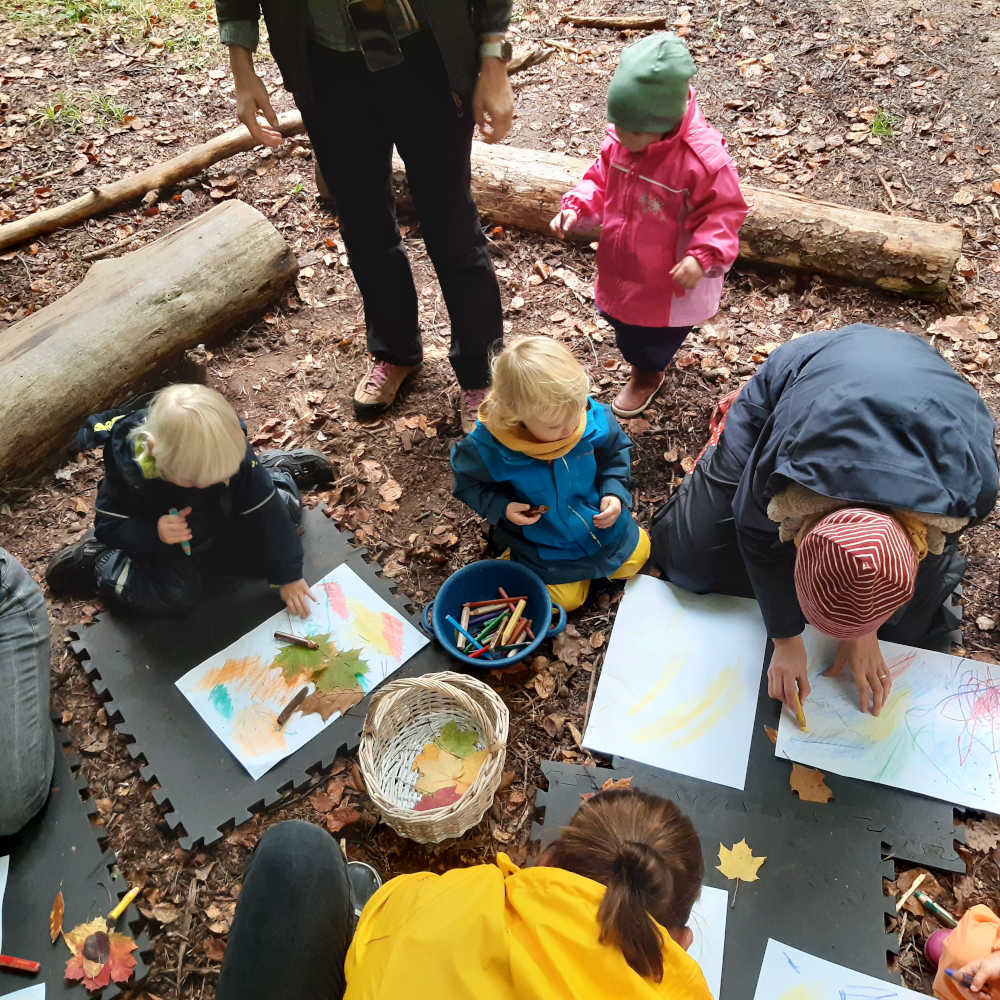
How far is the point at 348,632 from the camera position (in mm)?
2586

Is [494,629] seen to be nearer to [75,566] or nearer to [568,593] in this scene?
[568,593]

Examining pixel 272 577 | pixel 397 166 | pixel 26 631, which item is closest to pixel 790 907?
pixel 272 577

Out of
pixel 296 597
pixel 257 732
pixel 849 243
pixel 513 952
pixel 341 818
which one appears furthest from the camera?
pixel 849 243

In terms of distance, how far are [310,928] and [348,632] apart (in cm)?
107

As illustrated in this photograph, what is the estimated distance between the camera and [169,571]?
2.55 metres

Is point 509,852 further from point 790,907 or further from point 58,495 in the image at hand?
point 58,495

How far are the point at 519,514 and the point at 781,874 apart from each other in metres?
1.25

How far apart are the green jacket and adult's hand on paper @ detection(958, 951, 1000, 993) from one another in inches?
102

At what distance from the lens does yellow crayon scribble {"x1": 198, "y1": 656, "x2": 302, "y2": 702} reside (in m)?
2.46

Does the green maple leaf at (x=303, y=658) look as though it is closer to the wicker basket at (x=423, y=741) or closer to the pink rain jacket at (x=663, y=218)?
the wicker basket at (x=423, y=741)

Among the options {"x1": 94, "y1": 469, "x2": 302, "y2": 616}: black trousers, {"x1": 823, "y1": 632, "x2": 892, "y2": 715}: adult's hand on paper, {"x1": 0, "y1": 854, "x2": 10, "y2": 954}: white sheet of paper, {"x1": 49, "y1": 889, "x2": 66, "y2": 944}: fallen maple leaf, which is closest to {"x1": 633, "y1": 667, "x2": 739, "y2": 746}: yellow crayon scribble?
{"x1": 823, "y1": 632, "x2": 892, "y2": 715}: adult's hand on paper

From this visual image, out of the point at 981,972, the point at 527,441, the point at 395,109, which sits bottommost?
the point at 981,972

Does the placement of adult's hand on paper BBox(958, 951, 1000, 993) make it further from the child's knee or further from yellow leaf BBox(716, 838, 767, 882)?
the child's knee

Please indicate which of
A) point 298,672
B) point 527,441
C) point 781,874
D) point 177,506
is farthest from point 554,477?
point 781,874
